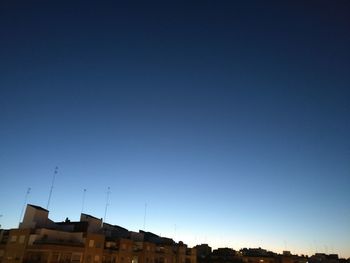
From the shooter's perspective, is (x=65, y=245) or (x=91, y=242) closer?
(x=65, y=245)

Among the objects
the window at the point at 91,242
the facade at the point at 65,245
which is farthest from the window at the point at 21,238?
the window at the point at 91,242

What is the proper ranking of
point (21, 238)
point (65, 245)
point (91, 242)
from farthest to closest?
1. point (91, 242)
2. point (21, 238)
3. point (65, 245)

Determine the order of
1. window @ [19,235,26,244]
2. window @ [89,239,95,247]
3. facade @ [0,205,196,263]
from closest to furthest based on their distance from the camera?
facade @ [0,205,196,263], window @ [19,235,26,244], window @ [89,239,95,247]

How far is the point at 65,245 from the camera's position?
253ft

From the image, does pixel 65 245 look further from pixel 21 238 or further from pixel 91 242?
pixel 21 238

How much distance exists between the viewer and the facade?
7462 cm

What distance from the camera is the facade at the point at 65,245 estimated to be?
245 ft

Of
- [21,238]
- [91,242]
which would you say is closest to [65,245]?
[91,242]

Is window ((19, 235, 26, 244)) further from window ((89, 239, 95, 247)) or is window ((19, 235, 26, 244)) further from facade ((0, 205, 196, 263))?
window ((89, 239, 95, 247))

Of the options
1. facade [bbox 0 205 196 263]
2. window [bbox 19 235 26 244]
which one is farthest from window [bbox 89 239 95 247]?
window [bbox 19 235 26 244]

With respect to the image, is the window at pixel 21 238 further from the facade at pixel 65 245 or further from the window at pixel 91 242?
the window at pixel 91 242

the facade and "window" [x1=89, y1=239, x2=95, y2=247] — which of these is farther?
"window" [x1=89, y1=239, x2=95, y2=247]

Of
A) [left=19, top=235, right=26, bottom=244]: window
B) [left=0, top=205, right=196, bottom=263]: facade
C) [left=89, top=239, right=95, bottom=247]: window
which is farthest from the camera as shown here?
[left=89, top=239, right=95, bottom=247]: window

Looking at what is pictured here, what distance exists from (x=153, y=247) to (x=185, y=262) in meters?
19.0
